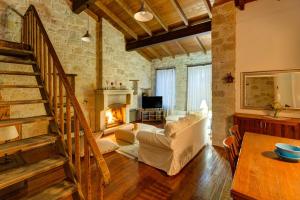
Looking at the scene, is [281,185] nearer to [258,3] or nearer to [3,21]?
[258,3]

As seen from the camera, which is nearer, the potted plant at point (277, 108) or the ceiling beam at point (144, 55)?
the potted plant at point (277, 108)

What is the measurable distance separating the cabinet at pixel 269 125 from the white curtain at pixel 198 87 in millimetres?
2835

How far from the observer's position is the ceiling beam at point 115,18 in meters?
5.22

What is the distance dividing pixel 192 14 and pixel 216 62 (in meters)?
1.81

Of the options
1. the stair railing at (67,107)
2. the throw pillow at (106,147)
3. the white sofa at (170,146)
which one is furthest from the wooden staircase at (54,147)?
the white sofa at (170,146)

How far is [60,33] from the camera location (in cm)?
498

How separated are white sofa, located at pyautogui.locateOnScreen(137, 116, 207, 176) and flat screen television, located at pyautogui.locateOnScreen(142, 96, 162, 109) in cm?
409

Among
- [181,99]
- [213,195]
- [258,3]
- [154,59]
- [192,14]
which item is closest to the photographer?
[213,195]

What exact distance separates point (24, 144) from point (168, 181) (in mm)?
2090

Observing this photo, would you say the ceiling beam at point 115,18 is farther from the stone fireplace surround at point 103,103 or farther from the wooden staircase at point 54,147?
the wooden staircase at point 54,147

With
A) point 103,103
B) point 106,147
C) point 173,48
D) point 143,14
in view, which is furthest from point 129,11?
point 106,147

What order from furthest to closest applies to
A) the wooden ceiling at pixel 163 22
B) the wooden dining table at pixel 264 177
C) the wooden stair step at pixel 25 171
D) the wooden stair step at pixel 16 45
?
the wooden ceiling at pixel 163 22
the wooden stair step at pixel 16 45
the wooden stair step at pixel 25 171
the wooden dining table at pixel 264 177

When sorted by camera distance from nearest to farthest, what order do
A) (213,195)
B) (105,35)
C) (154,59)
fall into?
(213,195), (105,35), (154,59)

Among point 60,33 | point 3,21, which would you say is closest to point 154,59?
point 60,33
